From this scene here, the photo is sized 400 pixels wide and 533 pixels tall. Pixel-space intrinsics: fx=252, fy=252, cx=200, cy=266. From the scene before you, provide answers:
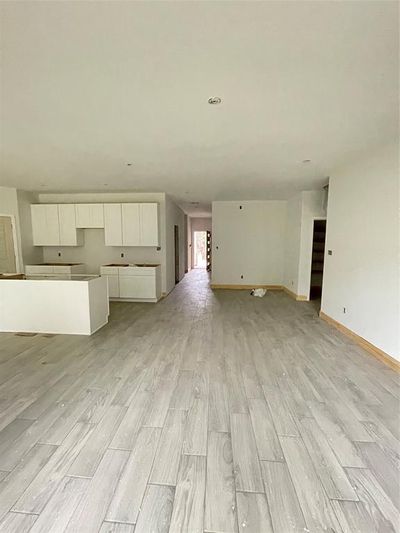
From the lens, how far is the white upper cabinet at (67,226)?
5.96 meters

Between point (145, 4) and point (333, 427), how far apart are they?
9.49 ft

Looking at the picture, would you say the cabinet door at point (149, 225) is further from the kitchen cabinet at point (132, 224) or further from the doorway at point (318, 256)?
the doorway at point (318, 256)

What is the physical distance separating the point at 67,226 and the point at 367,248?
20.0 ft

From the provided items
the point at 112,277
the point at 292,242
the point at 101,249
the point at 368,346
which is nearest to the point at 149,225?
the point at 112,277

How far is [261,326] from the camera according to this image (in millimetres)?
4203

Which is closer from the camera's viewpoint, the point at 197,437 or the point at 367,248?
the point at 197,437

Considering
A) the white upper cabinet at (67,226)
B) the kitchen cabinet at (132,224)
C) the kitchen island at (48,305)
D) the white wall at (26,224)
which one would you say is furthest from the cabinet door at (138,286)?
the white wall at (26,224)

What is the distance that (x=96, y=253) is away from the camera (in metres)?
6.46

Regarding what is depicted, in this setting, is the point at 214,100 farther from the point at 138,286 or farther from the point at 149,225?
the point at 138,286

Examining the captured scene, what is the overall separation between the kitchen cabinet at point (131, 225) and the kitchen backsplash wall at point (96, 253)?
45cm

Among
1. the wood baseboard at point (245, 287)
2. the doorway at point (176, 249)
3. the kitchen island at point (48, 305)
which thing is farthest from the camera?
the doorway at point (176, 249)

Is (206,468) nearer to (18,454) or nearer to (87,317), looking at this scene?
(18,454)

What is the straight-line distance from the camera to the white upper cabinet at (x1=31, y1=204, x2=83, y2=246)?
5.98 metres

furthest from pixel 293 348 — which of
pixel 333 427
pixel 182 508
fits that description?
pixel 182 508
